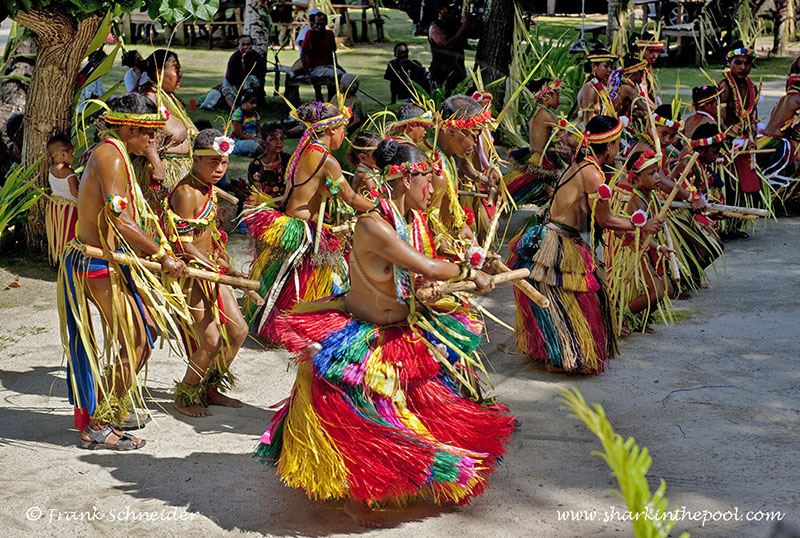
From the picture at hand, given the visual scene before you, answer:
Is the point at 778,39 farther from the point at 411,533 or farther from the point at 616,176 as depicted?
the point at 411,533

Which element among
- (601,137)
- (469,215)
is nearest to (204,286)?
(469,215)

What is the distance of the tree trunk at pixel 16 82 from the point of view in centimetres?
874

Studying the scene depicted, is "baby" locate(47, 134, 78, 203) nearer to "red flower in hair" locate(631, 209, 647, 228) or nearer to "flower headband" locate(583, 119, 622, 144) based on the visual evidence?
"flower headband" locate(583, 119, 622, 144)

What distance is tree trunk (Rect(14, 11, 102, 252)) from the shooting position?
6.93 m

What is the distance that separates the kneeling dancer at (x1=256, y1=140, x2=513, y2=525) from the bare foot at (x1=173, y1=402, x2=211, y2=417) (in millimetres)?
1110

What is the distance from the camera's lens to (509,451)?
179 inches

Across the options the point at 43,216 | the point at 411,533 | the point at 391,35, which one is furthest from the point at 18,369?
the point at 391,35

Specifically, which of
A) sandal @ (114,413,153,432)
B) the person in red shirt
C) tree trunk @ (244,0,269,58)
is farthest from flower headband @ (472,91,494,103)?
tree trunk @ (244,0,269,58)

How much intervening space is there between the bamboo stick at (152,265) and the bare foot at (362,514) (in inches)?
48.1

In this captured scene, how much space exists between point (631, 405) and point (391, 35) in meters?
17.0

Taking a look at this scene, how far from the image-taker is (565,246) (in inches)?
214

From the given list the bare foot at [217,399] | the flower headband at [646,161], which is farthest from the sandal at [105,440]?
the flower headband at [646,161]

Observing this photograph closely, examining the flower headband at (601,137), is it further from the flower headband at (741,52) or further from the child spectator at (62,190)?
the flower headband at (741,52)

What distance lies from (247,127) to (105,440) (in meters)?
5.87
